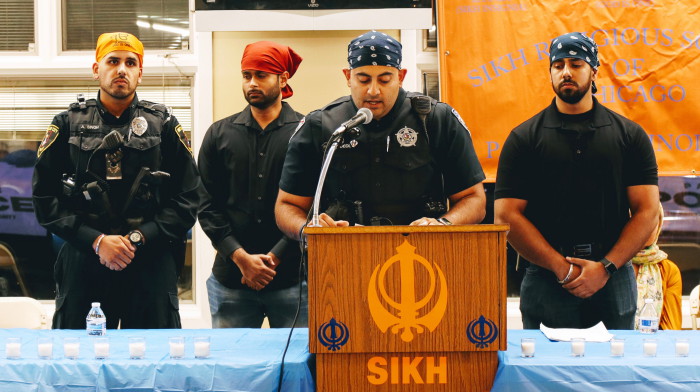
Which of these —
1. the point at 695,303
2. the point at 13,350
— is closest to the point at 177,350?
the point at 13,350

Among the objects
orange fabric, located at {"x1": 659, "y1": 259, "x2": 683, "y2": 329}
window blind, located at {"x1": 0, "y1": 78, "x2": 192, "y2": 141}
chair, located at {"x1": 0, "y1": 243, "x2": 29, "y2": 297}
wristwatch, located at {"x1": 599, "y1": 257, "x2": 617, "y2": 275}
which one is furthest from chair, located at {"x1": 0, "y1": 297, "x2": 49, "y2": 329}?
orange fabric, located at {"x1": 659, "y1": 259, "x2": 683, "y2": 329}

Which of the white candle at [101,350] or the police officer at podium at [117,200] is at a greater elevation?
the police officer at podium at [117,200]

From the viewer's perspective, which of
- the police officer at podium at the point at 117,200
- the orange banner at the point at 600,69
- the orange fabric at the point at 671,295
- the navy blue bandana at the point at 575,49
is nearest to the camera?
the navy blue bandana at the point at 575,49

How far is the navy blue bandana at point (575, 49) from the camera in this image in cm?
305

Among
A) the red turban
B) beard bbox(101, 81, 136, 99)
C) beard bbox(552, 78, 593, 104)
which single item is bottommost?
beard bbox(552, 78, 593, 104)

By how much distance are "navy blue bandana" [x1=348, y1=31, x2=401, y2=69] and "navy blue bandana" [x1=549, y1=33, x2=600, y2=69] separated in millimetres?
688

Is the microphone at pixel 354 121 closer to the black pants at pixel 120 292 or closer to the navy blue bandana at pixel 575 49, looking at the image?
the navy blue bandana at pixel 575 49

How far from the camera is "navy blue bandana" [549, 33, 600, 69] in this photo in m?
3.05

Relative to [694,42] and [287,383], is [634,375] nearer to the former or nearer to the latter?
[287,383]

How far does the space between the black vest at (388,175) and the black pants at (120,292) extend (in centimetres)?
81

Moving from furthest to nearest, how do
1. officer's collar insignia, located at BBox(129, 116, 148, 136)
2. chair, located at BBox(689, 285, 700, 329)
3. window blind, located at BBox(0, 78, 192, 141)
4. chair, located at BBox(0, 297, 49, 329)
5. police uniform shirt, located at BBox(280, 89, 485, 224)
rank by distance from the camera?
window blind, located at BBox(0, 78, 192, 141)
chair, located at BBox(689, 285, 700, 329)
chair, located at BBox(0, 297, 49, 329)
officer's collar insignia, located at BBox(129, 116, 148, 136)
police uniform shirt, located at BBox(280, 89, 485, 224)

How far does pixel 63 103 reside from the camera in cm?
484

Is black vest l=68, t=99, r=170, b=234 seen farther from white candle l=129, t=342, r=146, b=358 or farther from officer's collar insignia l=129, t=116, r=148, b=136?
white candle l=129, t=342, r=146, b=358

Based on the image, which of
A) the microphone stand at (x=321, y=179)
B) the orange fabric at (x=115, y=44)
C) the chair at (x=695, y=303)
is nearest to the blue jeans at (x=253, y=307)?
the orange fabric at (x=115, y=44)
